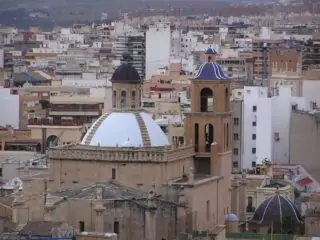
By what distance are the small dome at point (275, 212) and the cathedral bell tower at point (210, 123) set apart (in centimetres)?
228

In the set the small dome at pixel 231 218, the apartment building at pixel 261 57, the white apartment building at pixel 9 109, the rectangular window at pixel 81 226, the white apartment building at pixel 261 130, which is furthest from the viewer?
the apartment building at pixel 261 57

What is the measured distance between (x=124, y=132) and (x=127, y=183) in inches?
39.4

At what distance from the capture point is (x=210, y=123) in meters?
41.7

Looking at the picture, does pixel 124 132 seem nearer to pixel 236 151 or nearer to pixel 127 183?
pixel 127 183

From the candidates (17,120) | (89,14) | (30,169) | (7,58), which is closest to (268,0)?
(89,14)

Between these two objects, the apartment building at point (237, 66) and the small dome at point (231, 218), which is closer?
the small dome at point (231, 218)

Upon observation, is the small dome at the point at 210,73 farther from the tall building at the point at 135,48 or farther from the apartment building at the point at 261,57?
the tall building at the point at 135,48

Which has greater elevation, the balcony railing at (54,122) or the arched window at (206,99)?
the arched window at (206,99)

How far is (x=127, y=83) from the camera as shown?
39719mm

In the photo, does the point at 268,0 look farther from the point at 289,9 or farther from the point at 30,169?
the point at 30,169

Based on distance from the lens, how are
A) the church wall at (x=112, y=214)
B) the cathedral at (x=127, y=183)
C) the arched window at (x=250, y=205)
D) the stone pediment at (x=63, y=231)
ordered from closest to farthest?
the stone pediment at (x=63, y=231) < the church wall at (x=112, y=214) < the cathedral at (x=127, y=183) < the arched window at (x=250, y=205)

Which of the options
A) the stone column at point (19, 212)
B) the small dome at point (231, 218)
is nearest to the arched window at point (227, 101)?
the small dome at point (231, 218)

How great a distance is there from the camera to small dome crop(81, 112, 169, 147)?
128 feet

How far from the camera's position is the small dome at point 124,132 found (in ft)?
128
